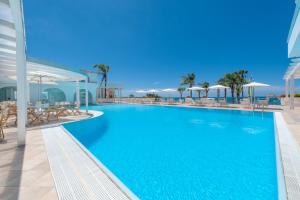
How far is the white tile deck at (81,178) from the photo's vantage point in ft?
6.24

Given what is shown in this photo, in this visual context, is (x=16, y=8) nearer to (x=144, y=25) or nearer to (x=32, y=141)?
(x=32, y=141)

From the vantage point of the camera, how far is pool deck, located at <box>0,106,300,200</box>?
1.89 metres

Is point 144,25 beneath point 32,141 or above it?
above

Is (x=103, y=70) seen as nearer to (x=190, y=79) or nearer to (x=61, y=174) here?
(x=190, y=79)

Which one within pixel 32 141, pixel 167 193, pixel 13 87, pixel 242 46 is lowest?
pixel 167 193

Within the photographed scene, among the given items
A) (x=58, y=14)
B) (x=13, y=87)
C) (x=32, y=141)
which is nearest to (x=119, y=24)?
(x=58, y=14)

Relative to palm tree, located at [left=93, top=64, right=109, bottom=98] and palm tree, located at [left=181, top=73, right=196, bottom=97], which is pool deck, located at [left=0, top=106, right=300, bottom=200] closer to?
palm tree, located at [left=181, top=73, right=196, bottom=97]

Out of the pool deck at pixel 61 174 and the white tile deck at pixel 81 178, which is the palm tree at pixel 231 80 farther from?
the white tile deck at pixel 81 178

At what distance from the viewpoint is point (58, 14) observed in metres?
13.0

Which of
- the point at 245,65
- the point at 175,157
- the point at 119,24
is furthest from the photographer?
the point at 245,65

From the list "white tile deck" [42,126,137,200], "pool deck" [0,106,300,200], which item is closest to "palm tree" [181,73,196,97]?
"pool deck" [0,106,300,200]

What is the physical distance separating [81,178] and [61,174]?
0.38m

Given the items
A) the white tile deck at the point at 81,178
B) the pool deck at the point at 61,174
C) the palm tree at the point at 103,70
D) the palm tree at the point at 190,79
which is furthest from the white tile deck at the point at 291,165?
the palm tree at the point at 103,70

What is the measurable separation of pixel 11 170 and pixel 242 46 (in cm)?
2540
